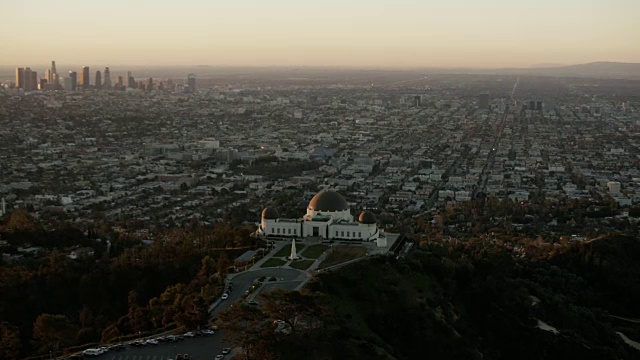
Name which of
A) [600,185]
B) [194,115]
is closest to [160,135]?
[194,115]

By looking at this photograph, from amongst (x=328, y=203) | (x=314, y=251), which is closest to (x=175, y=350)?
(x=314, y=251)

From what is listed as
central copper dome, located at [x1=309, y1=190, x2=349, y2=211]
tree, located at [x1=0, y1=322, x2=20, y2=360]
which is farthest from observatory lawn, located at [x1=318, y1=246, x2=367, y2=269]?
tree, located at [x1=0, y1=322, x2=20, y2=360]

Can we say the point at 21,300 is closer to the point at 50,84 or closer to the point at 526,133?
the point at 526,133

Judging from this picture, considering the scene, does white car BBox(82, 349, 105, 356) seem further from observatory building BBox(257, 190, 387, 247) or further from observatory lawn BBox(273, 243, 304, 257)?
observatory building BBox(257, 190, 387, 247)

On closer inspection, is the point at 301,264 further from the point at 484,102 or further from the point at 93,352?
the point at 484,102

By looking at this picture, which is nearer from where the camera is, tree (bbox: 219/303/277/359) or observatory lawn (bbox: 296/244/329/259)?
tree (bbox: 219/303/277/359)
